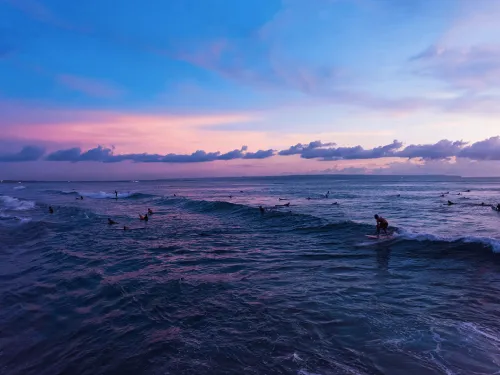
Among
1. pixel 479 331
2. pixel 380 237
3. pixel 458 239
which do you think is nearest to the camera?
pixel 479 331

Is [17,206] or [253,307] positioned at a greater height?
[253,307]

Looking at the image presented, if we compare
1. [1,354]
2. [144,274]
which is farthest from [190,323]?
[144,274]

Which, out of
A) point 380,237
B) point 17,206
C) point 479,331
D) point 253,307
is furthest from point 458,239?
point 17,206

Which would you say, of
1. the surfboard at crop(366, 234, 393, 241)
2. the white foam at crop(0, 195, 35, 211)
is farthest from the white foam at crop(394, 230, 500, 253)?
the white foam at crop(0, 195, 35, 211)

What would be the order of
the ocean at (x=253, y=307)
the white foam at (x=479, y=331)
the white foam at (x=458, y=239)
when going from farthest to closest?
the white foam at (x=458, y=239)
the white foam at (x=479, y=331)
the ocean at (x=253, y=307)

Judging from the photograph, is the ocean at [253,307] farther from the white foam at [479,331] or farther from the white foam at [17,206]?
the white foam at [17,206]

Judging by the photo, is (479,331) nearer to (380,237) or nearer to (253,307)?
(253,307)

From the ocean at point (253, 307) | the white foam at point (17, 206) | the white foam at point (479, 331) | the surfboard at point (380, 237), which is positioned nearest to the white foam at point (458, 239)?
the ocean at point (253, 307)

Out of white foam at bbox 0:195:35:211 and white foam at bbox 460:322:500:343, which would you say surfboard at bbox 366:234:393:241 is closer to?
A: white foam at bbox 460:322:500:343

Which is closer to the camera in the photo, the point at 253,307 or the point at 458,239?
the point at 253,307

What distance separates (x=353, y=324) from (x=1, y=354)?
27.8 ft

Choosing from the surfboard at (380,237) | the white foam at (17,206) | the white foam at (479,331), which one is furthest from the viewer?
the white foam at (17,206)

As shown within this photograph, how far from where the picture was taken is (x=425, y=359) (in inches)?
284

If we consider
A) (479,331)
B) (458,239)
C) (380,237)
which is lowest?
(380,237)
